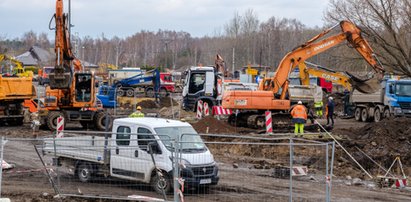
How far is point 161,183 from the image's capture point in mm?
11242

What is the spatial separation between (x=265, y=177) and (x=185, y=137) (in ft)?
10.4

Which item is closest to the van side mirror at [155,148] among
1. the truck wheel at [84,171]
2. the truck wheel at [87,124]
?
the truck wheel at [84,171]

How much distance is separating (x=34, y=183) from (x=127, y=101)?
105 ft

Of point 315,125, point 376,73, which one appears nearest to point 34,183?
point 315,125

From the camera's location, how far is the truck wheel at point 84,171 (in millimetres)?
12531

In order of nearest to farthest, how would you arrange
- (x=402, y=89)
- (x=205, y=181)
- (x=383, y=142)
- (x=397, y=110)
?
(x=205, y=181), (x=383, y=142), (x=397, y=110), (x=402, y=89)

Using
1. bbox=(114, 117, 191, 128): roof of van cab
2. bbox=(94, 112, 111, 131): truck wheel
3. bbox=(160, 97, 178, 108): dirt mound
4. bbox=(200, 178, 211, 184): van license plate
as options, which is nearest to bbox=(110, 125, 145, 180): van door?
bbox=(200, 178, 211, 184): van license plate

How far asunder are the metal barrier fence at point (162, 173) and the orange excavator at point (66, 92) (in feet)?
43.4

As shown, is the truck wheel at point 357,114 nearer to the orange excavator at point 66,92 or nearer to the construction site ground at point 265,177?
the construction site ground at point 265,177

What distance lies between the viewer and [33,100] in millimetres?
31641

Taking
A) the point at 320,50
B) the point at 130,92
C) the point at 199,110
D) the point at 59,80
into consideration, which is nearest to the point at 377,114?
the point at 320,50

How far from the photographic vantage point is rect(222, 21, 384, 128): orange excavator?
2734cm

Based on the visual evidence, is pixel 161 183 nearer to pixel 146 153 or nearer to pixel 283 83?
pixel 146 153

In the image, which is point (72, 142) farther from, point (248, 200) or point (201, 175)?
point (248, 200)
